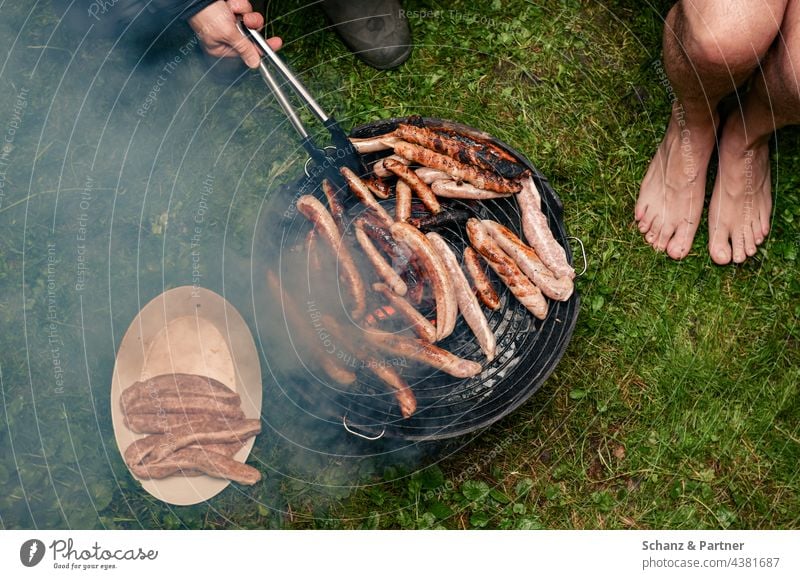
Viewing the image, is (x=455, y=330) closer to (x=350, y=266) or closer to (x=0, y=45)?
(x=350, y=266)

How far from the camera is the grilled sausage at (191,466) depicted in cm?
353

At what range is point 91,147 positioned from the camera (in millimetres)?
4070

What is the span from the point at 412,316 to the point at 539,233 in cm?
83

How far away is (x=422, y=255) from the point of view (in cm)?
324

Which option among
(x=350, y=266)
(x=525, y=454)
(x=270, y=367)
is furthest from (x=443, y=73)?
(x=525, y=454)

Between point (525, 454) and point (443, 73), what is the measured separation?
2.52m

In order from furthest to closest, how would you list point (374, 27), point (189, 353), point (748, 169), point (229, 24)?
point (374, 27) → point (748, 169) → point (189, 353) → point (229, 24)

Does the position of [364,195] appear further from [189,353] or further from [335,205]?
[189,353]

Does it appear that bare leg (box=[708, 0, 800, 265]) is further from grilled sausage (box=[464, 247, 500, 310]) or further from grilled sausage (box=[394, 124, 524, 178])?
grilled sausage (box=[464, 247, 500, 310])

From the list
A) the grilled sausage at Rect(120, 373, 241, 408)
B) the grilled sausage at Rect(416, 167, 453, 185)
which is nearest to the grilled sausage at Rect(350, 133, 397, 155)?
the grilled sausage at Rect(416, 167, 453, 185)

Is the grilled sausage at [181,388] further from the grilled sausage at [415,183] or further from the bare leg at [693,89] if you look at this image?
the bare leg at [693,89]

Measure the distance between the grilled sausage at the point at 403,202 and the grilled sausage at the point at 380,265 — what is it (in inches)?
8.3
